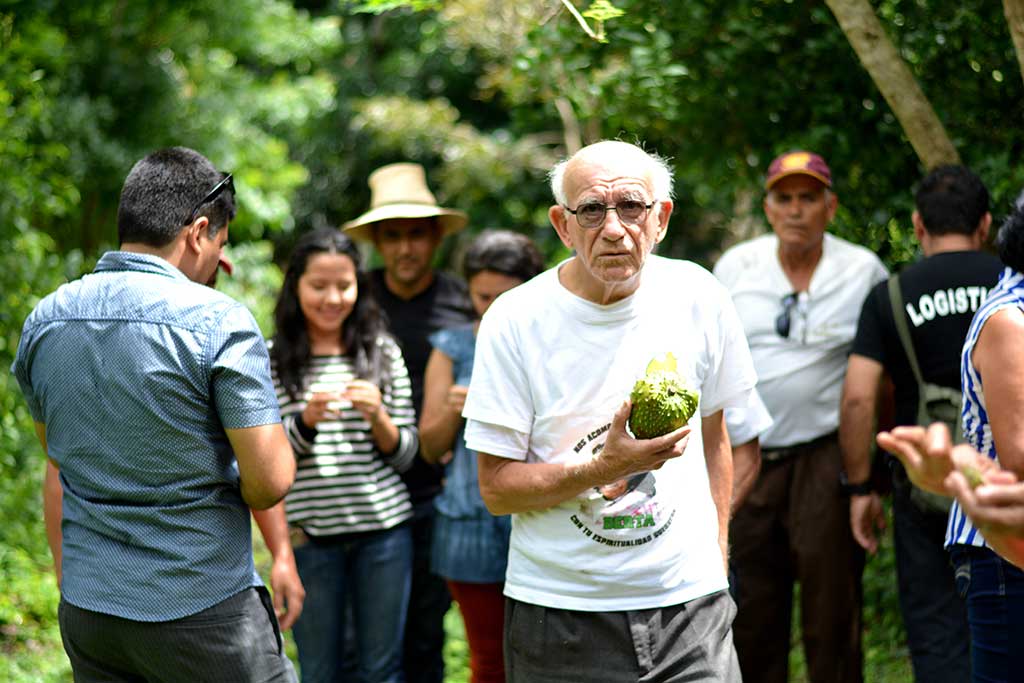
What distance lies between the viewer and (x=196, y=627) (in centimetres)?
301

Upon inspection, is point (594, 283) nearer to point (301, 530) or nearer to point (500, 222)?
point (301, 530)

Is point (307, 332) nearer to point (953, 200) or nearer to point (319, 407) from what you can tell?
point (319, 407)

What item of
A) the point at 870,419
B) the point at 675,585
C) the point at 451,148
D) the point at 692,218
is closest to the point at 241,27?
the point at 451,148

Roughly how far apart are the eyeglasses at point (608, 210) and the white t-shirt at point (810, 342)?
1701mm

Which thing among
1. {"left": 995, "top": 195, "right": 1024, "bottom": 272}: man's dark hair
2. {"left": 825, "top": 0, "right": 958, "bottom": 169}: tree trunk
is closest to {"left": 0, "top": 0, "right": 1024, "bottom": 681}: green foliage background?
{"left": 825, "top": 0, "right": 958, "bottom": 169}: tree trunk

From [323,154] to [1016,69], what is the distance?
10.9 meters

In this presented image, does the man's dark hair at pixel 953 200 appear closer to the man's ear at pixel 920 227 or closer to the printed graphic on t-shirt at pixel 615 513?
the man's ear at pixel 920 227

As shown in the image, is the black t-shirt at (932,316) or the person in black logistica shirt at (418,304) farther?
the person in black logistica shirt at (418,304)

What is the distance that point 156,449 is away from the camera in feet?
9.80

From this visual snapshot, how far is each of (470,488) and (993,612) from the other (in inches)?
75.1

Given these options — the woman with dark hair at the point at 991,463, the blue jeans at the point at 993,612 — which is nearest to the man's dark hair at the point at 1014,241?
the woman with dark hair at the point at 991,463

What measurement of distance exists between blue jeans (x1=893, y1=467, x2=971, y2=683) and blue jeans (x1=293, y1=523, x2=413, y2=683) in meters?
1.87

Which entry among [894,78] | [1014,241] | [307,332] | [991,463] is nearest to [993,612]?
[991,463]

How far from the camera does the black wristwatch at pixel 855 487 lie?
4.52m
